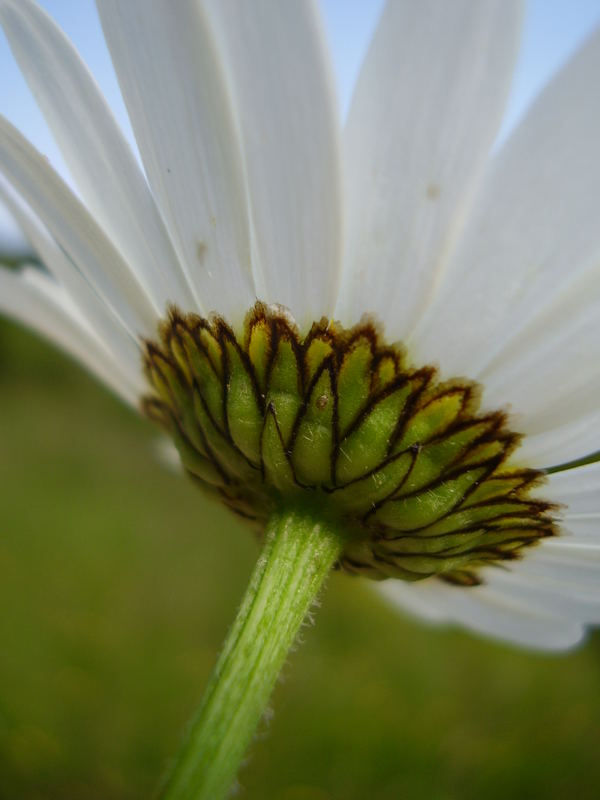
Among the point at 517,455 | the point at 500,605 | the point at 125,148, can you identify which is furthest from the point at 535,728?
the point at 125,148

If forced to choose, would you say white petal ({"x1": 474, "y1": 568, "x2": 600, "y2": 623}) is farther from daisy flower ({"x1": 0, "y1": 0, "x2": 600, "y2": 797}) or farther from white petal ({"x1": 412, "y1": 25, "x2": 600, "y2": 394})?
white petal ({"x1": 412, "y1": 25, "x2": 600, "y2": 394})

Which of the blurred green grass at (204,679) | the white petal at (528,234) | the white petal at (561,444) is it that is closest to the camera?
the white petal at (528,234)

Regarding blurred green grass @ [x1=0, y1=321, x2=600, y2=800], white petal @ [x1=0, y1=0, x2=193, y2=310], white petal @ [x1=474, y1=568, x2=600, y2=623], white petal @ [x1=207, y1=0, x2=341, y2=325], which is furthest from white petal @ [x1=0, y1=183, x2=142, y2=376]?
blurred green grass @ [x1=0, y1=321, x2=600, y2=800]

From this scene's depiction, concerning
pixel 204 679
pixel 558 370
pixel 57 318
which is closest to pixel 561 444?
pixel 558 370

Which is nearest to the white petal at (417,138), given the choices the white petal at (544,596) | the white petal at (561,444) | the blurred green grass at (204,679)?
the white petal at (561,444)

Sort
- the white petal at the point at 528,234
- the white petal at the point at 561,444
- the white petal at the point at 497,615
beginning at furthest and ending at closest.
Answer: the white petal at the point at 497,615 → the white petal at the point at 561,444 → the white petal at the point at 528,234

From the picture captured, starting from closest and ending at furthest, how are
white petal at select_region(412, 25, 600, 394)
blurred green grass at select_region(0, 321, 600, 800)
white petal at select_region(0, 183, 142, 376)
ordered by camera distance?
1. white petal at select_region(412, 25, 600, 394)
2. white petal at select_region(0, 183, 142, 376)
3. blurred green grass at select_region(0, 321, 600, 800)

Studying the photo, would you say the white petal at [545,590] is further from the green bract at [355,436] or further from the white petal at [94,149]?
the white petal at [94,149]

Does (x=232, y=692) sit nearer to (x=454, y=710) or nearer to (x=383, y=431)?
(x=383, y=431)
